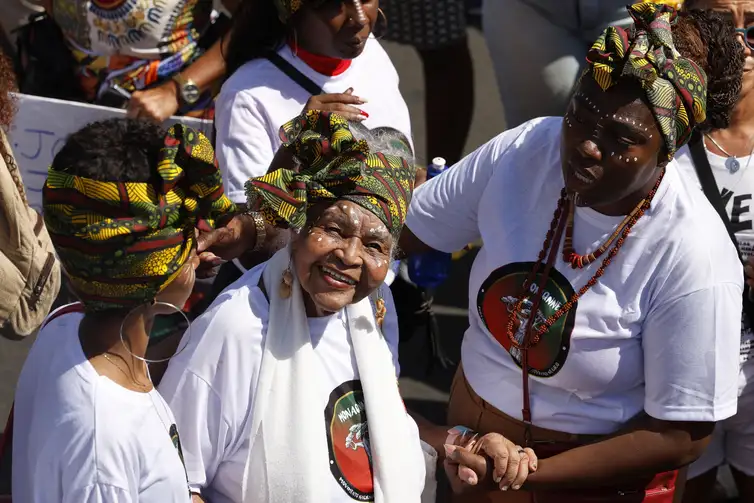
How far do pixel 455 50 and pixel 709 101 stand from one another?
261 centimetres

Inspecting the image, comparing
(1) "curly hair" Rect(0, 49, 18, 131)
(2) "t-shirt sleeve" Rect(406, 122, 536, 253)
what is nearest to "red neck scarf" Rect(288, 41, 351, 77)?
(2) "t-shirt sleeve" Rect(406, 122, 536, 253)

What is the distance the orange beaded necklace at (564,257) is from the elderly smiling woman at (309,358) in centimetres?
38

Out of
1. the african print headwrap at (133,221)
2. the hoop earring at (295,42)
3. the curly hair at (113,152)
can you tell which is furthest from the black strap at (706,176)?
the curly hair at (113,152)

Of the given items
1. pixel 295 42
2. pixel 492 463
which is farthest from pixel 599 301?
pixel 295 42

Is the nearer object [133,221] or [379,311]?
[133,221]

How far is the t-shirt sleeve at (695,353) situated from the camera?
2.42 m

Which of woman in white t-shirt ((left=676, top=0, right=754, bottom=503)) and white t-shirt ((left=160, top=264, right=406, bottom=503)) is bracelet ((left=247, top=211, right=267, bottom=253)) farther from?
woman in white t-shirt ((left=676, top=0, right=754, bottom=503))

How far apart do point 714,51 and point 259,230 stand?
127 cm

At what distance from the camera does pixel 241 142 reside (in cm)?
315

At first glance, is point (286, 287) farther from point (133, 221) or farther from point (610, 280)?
point (610, 280)

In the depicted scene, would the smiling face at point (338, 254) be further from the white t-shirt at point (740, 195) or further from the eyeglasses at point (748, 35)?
the eyeglasses at point (748, 35)

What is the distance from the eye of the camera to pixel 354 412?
2.42 metres

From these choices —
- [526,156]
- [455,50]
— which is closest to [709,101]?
[526,156]

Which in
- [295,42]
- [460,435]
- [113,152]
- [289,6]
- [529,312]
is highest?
[113,152]
